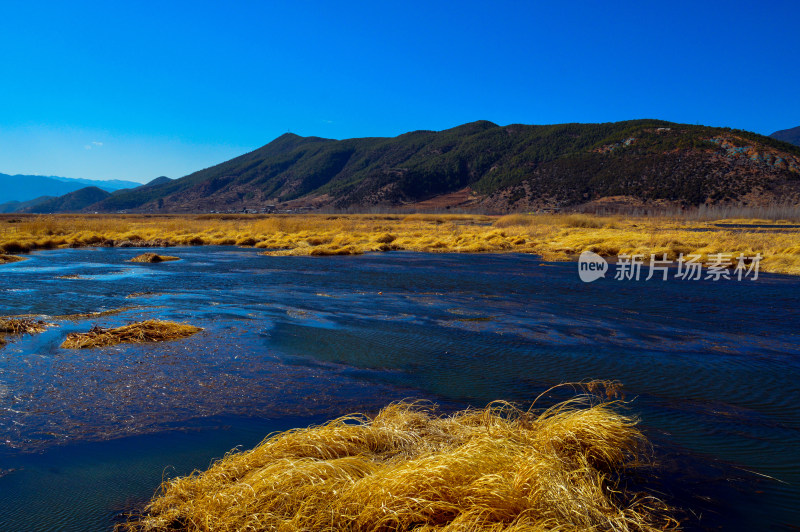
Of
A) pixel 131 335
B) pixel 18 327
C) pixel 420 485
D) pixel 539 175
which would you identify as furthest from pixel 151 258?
pixel 539 175

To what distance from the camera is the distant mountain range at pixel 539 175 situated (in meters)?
91.2

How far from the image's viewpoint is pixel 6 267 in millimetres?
21297

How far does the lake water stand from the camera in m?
4.46

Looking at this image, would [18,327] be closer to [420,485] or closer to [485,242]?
[420,485]

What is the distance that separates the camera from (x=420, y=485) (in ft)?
11.8

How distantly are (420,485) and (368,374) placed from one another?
3964 millimetres

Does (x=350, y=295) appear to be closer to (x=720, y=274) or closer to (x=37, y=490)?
(x=37, y=490)

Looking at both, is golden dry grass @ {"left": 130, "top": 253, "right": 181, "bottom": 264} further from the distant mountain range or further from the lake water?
the distant mountain range

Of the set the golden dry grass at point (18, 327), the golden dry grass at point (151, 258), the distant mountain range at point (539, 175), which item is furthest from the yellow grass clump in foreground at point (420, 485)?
the distant mountain range at point (539, 175)

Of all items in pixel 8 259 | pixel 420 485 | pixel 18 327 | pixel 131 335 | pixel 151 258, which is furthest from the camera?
pixel 8 259

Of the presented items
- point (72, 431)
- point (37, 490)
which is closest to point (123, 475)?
point (37, 490)

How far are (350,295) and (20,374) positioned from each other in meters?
8.78

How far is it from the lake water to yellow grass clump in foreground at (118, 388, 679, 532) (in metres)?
0.52

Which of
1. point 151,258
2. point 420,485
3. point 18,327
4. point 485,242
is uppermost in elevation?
point 485,242
